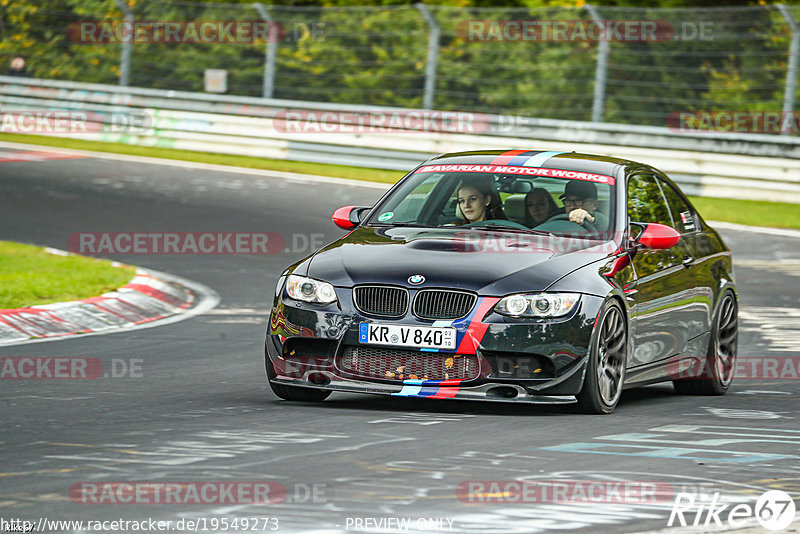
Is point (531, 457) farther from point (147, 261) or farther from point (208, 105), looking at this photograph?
point (208, 105)

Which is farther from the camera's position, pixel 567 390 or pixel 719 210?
pixel 719 210

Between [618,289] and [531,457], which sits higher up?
[618,289]

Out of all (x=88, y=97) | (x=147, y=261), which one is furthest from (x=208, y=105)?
(x=147, y=261)

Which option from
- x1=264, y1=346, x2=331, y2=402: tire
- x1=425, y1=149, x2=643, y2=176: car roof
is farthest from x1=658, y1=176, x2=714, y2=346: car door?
x1=264, y1=346, x2=331, y2=402: tire

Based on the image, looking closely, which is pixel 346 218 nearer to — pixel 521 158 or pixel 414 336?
pixel 521 158

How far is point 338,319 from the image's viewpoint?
8.00m

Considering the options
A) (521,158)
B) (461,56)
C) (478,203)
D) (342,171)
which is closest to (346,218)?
(478,203)

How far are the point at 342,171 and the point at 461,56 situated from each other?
2.81 m

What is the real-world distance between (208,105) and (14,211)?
8.13 metres

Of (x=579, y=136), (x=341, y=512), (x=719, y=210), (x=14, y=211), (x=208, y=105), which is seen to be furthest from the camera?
(x=208, y=105)

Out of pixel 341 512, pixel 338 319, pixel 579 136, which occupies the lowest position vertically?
pixel 341 512

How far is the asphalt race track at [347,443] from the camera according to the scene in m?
5.55

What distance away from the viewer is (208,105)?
26000mm

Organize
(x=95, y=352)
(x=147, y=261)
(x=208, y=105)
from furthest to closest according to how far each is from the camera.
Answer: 1. (x=208, y=105)
2. (x=147, y=261)
3. (x=95, y=352)
